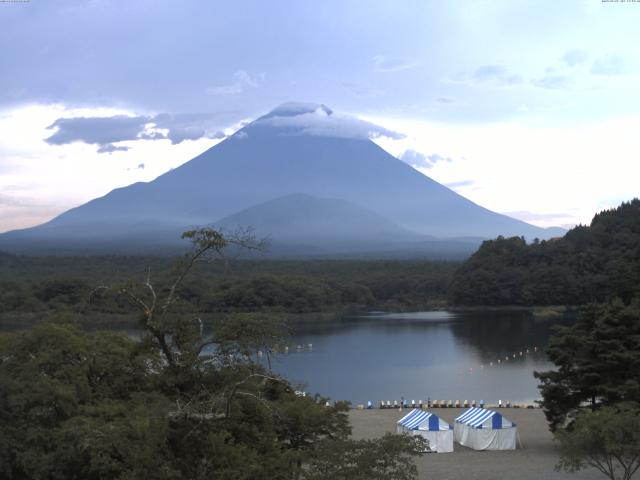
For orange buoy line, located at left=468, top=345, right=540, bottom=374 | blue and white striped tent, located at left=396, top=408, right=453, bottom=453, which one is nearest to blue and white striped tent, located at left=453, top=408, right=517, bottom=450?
blue and white striped tent, located at left=396, top=408, right=453, bottom=453

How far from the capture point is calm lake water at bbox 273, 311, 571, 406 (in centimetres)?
2292

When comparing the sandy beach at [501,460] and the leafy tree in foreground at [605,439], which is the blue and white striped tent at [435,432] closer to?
the sandy beach at [501,460]

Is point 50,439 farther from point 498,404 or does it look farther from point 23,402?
point 498,404

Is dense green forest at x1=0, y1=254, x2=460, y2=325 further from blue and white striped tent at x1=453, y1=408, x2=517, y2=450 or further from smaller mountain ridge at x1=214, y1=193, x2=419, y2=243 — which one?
smaller mountain ridge at x1=214, y1=193, x2=419, y2=243

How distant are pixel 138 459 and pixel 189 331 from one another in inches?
45.9

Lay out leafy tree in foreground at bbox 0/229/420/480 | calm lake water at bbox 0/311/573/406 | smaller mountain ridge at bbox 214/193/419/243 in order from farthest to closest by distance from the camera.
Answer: smaller mountain ridge at bbox 214/193/419/243, calm lake water at bbox 0/311/573/406, leafy tree in foreground at bbox 0/229/420/480

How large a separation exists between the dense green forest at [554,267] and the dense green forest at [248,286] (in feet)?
9.15

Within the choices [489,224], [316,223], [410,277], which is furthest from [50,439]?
[489,224]

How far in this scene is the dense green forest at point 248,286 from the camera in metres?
39.6

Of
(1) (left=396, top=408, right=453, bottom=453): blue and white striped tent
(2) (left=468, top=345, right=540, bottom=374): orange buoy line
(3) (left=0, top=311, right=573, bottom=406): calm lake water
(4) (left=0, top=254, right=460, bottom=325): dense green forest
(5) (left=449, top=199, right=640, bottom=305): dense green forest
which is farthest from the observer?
(5) (left=449, top=199, right=640, bottom=305): dense green forest

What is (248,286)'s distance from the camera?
43.9 meters

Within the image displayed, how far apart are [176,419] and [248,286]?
3694cm

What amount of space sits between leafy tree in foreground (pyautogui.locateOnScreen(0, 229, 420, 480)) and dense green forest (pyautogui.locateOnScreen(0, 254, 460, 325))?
22793 mm

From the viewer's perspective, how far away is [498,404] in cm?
1958
